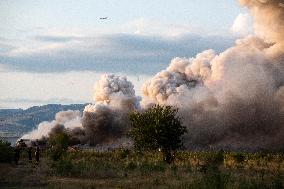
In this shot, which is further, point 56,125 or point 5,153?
point 56,125

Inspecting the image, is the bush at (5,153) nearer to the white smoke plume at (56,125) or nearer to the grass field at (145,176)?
the grass field at (145,176)

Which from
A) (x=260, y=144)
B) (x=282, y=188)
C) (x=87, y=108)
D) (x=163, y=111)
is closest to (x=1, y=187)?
(x=282, y=188)

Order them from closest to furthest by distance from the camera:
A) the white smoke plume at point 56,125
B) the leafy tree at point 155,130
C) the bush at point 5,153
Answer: the bush at point 5,153 < the leafy tree at point 155,130 < the white smoke plume at point 56,125

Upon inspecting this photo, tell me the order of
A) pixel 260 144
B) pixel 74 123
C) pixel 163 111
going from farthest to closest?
pixel 74 123, pixel 260 144, pixel 163 111

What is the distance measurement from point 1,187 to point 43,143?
75.8 m

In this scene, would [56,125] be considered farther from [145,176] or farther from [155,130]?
[145,176]

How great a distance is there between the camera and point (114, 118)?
395ft

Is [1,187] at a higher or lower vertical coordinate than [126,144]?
lower

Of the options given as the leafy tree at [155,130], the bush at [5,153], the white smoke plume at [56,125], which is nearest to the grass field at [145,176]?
the bush at [5,153]

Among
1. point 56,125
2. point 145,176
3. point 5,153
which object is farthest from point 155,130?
point 56,125

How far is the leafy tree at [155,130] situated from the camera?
65.3 meters

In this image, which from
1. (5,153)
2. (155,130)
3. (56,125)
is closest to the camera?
(5,153)

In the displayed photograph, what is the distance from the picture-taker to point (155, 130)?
65.1 metres

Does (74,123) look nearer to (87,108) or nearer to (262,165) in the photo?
(87,108)
